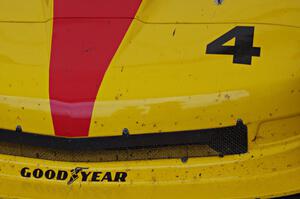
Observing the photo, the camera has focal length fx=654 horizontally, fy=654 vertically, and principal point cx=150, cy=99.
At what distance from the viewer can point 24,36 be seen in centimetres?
328

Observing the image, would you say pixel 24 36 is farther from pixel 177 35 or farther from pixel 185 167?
pixel 185 167

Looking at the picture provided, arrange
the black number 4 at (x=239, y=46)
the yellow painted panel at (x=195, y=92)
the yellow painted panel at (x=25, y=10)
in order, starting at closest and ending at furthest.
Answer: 1. the yellow painted panel at (x=195, y=92)
2. the black number 4 at (x=239, y=46)
3. the yellow painted panel at (x=25, y=10)

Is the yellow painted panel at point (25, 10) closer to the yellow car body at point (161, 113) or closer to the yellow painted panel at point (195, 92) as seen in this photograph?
the yellow car body at point (161, 113)

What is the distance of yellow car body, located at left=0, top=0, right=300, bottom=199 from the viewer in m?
2.90

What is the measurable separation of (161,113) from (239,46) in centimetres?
51

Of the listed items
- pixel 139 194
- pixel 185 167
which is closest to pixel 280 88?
pixel 185 167

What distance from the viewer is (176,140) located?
2.95m

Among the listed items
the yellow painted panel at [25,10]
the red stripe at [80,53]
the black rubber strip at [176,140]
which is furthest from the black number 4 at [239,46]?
the yellow painted panel at [25,10]

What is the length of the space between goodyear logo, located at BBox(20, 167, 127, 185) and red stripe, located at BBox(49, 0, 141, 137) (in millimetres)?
175

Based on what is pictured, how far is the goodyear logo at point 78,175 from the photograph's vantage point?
9.68ft

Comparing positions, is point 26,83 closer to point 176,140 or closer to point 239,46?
point 176,140

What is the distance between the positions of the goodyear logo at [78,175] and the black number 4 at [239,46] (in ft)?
2.36

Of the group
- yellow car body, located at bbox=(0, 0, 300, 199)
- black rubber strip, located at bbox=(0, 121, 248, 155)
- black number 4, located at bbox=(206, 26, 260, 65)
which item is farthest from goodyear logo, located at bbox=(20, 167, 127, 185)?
black number 4, located at bbox=(206, 26, 260, 65)

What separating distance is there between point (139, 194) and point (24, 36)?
1.01 metres
